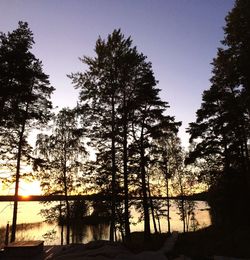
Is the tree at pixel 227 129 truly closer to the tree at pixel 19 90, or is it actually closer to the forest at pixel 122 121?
the forest at pixel 122 121

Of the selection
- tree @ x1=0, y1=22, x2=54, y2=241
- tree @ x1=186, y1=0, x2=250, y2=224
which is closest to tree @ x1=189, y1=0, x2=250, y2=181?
tree @ x1=186, y1=0, x2=250, y2=224

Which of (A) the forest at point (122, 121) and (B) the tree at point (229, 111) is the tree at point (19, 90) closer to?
(A) the forest at point (122, 121)

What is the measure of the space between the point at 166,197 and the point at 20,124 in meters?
22.4

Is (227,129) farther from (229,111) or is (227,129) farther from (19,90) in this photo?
(19,90)

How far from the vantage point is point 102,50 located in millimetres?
19688

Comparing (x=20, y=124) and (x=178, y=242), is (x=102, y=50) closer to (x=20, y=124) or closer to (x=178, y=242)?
(x=20, y=124)

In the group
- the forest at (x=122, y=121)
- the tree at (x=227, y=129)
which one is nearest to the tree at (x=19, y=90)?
the forest at (x=122, y=121)

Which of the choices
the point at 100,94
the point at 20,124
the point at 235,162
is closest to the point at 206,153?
the point at 235,162

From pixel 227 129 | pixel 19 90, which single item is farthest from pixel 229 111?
pixel 19 90

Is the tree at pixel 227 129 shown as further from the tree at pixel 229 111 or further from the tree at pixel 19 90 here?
the tree at pixel 19 90

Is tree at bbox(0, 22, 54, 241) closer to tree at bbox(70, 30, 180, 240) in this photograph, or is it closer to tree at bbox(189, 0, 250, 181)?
tree at bbox(70, 30, 180, 240)

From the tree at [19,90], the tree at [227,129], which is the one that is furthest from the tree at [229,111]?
the tree at [19,90]

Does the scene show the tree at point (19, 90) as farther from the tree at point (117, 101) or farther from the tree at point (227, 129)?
the tree at point (227, 129)

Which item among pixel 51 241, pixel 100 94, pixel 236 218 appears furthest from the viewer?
pixel 51 241
